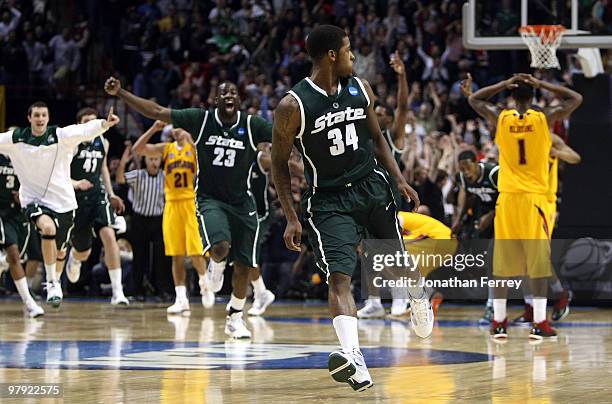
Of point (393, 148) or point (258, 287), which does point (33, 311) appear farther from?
point (393, 148)

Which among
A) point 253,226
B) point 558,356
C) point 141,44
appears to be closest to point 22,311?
point 253,226

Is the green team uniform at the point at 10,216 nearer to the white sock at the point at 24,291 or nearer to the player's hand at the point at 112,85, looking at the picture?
the white sock at the point at 24,291

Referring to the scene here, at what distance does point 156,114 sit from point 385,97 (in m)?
9.74

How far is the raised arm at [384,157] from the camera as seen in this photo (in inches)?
303

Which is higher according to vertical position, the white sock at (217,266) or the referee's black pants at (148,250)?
the white sock at (217,266)

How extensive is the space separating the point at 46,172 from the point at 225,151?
324cm

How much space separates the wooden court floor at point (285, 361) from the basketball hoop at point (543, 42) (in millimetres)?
2929

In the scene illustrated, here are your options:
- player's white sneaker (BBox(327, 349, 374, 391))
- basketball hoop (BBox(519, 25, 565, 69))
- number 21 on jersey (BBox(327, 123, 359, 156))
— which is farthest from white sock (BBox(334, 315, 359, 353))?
basketball hoop (BBox(519, 25, 565, 69))

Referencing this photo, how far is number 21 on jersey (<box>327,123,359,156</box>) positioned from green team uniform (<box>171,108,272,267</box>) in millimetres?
3760

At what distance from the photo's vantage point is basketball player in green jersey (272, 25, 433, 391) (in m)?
7.34

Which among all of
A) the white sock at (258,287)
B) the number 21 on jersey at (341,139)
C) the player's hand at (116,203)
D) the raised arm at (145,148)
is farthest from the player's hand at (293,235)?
the player's hand at (116,203)

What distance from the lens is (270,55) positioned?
22734 millimetres

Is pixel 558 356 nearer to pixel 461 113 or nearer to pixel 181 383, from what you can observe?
pixel 181 383

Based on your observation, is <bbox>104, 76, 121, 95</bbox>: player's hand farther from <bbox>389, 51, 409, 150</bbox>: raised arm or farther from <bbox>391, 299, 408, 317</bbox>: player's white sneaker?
<bbox>391, 299, 408, 317</bbox>: player's white sneaker
